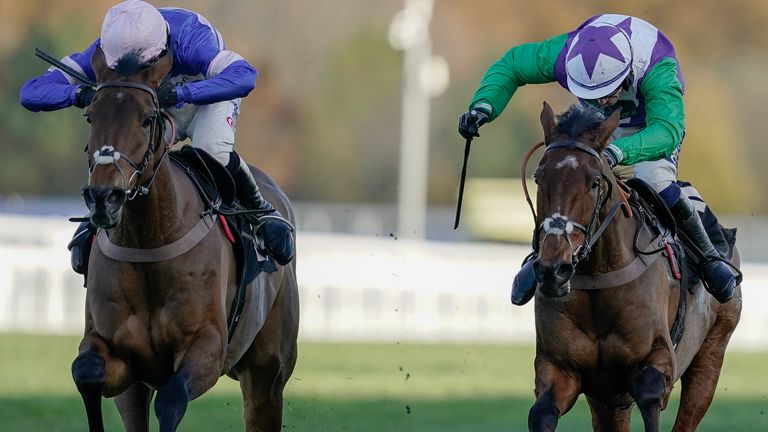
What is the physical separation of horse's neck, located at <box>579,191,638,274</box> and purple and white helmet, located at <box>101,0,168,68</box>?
6.39 ft

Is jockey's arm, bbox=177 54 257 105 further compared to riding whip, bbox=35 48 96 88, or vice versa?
jockey's arm, bbox=177 54 257 105

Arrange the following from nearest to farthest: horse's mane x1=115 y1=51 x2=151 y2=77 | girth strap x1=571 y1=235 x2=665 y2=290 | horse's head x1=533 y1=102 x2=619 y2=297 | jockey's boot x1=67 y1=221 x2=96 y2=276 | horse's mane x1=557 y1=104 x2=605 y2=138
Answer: horse's head x1=533 y1=102 x2=619 y2=297
horse's mane x1=115 y1=51 x2=151 y2=77
horse's mane x1=557 y1=104 x2=605 y2=138
girth strap x1=571 y1=235 x2=665 y2=290
jockey's boot x1=67 y1=221 x2=96 y2=276

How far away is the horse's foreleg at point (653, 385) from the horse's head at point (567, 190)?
66cm

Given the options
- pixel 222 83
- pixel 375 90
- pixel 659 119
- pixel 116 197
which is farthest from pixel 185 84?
pixel 375 90

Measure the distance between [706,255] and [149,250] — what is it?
8.45 ft

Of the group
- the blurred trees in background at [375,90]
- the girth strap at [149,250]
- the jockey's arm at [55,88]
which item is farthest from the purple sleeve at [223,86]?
the blurred trees in background at [375,90]

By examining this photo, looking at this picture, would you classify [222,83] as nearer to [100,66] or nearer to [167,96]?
[167,96]

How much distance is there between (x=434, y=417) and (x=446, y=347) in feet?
21.0

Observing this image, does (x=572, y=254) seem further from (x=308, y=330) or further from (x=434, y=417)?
(x=308, y=330)

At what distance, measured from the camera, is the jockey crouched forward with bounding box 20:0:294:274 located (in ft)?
20.0

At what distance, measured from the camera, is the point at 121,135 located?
5.74 meters

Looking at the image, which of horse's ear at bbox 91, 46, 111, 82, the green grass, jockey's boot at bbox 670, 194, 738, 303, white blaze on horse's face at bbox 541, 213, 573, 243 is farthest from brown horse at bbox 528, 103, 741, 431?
the green grass

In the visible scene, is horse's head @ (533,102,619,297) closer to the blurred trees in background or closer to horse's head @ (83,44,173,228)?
horse's head @ (83,44,173,228)

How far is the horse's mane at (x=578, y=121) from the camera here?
19.9ft
